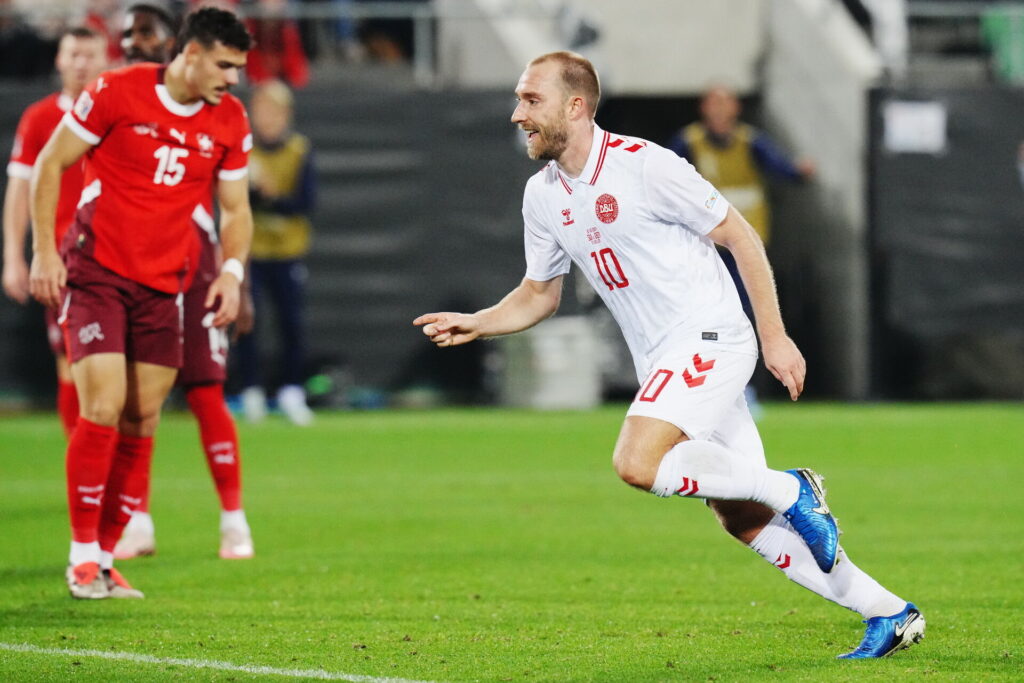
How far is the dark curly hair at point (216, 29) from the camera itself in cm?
673

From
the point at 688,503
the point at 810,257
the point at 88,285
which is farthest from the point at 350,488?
the point at 810,257

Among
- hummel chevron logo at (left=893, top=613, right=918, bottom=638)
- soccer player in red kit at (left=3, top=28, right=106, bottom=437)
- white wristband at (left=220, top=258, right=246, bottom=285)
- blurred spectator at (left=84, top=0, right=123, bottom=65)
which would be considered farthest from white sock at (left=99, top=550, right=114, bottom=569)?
blurred spectator at (left=84, top=0, right=123, bottom=65)

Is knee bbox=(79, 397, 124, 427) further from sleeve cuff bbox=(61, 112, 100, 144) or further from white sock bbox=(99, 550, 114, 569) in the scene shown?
sleeve cuff bbox=(61, 112, 100, 144)

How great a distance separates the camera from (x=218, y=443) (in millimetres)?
7930

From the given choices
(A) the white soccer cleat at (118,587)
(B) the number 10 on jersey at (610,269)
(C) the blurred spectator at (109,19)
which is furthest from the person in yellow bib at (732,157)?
(B) the number 10 on jersey at (610,269)

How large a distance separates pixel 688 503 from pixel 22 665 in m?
5.38

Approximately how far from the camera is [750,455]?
221 inches

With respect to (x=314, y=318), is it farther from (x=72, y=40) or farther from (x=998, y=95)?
(x=72, y=40)

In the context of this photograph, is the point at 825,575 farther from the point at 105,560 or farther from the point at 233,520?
the point at 233,520

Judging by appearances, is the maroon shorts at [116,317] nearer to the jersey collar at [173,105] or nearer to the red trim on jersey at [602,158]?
the jersey collar at [173,105]

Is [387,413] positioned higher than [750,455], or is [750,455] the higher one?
[750,455]

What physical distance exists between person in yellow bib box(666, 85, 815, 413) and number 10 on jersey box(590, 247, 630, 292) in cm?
936

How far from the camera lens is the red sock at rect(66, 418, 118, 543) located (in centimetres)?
680

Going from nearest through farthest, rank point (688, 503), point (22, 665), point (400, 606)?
point (22, 665) → point (400, 606) → point (688, 503)
